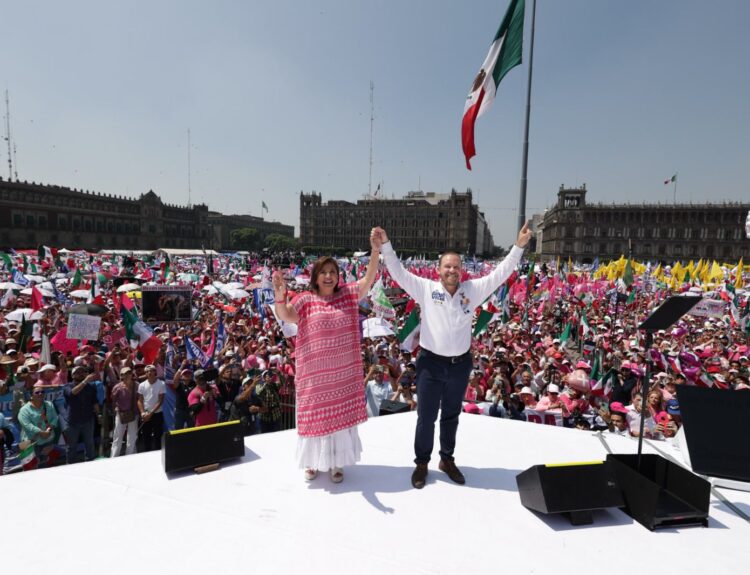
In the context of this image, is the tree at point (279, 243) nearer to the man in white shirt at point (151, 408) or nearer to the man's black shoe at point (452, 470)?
the man in white shirt at point (151, 408)

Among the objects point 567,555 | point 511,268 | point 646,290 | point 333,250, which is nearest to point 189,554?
point 567,555

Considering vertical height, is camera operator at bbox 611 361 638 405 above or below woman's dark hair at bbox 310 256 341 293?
below

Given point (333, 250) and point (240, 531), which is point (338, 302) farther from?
point (333, 250)

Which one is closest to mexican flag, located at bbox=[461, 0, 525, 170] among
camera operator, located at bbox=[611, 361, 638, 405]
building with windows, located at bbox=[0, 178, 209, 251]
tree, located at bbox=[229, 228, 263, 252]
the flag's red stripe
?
the flag's red stripe

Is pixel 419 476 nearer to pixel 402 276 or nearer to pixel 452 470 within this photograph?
pixel 452 470

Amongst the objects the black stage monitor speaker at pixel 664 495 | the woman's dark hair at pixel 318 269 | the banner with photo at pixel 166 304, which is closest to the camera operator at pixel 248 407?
the banner with photo at pixel 166 304

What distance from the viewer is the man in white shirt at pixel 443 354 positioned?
2621 millimetres

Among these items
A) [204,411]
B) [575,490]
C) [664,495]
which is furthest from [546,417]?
[204,411]

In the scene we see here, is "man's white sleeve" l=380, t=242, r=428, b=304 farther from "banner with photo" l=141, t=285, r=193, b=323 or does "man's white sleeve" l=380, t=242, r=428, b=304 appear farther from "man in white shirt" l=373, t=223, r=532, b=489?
"banner with photo" l=141, t=285, r=193, b=323

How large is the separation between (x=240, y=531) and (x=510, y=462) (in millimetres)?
1859

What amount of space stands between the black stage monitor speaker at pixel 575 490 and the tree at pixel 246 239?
113766mm

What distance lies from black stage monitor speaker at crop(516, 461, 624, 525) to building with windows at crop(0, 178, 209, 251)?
90.3 meters

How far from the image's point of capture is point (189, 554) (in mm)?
1954

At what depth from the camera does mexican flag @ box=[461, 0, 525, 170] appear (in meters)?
4.37
